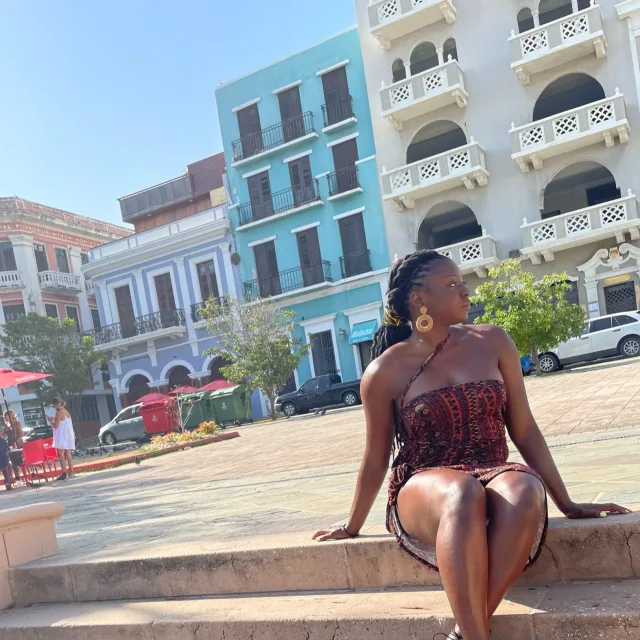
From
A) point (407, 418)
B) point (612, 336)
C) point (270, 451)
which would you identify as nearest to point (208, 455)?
point (270, 451)

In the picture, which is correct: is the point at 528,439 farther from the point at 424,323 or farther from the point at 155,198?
the point at 155,198

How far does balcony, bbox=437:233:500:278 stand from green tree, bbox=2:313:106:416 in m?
16.3

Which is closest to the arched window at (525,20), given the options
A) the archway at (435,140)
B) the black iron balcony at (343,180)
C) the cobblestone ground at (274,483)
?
the archway at (435,140)

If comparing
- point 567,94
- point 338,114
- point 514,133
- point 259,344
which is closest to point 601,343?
point 514,133

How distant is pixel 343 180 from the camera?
25.4m

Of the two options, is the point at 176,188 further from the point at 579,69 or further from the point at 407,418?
the point at 407,418

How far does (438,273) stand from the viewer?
8.97 ft

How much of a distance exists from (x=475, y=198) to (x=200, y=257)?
11.8 metres

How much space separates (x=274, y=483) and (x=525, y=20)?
67.3ft

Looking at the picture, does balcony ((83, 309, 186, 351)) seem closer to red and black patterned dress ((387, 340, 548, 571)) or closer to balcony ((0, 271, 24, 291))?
balcony ((0, 271, 24, 291))

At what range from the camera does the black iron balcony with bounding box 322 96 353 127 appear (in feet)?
82.1

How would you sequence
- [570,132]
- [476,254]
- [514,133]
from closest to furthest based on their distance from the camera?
[570,132] → [514,133] → [476,254]

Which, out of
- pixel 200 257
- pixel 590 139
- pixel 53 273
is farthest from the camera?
pixel 53 273

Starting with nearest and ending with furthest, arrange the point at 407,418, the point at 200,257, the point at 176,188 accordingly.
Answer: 1. the point at 407,418
2. the point at 200,257
3. the point at 176,188
